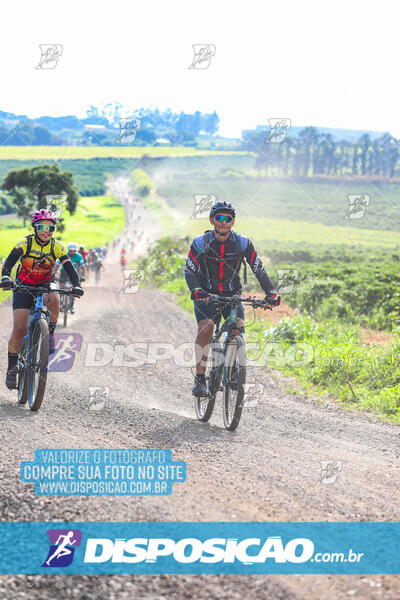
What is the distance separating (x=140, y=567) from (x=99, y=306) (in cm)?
2013

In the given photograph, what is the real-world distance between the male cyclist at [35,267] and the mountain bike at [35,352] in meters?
0.16

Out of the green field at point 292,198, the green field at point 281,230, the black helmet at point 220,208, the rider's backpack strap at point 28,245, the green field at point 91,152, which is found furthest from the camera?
the green field at point 292,198

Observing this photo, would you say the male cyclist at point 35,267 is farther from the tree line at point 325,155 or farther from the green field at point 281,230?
the tree line at point 325,155

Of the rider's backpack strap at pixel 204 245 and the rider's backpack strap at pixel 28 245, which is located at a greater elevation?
the rider's backpack strap at pixel 204 245

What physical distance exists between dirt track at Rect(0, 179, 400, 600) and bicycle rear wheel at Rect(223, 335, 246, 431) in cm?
25

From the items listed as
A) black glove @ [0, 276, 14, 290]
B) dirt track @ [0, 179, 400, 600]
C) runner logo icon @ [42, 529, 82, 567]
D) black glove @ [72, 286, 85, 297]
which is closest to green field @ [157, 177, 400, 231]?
dirt track @ [0, 179, 400, 600]

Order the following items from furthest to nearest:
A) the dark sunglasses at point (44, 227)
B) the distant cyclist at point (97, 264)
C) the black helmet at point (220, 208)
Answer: the distant cyclist at point (97, 264) → the dark sunglasses at point (44, 227) → the black helmet at point (220, 208)

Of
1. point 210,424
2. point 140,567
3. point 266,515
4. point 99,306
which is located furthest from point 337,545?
point 99,306

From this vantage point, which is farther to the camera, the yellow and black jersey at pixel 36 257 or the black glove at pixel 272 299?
the yellow and black jersey at pixel 36 257

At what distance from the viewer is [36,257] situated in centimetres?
860

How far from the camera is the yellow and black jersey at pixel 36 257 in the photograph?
8555 millimetres

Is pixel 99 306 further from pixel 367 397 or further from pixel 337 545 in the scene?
pixel 337 545

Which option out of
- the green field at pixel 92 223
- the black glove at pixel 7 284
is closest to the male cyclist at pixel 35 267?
the black glove at pixel 7 284

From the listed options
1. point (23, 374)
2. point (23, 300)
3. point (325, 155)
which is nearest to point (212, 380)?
point (23, 374)
